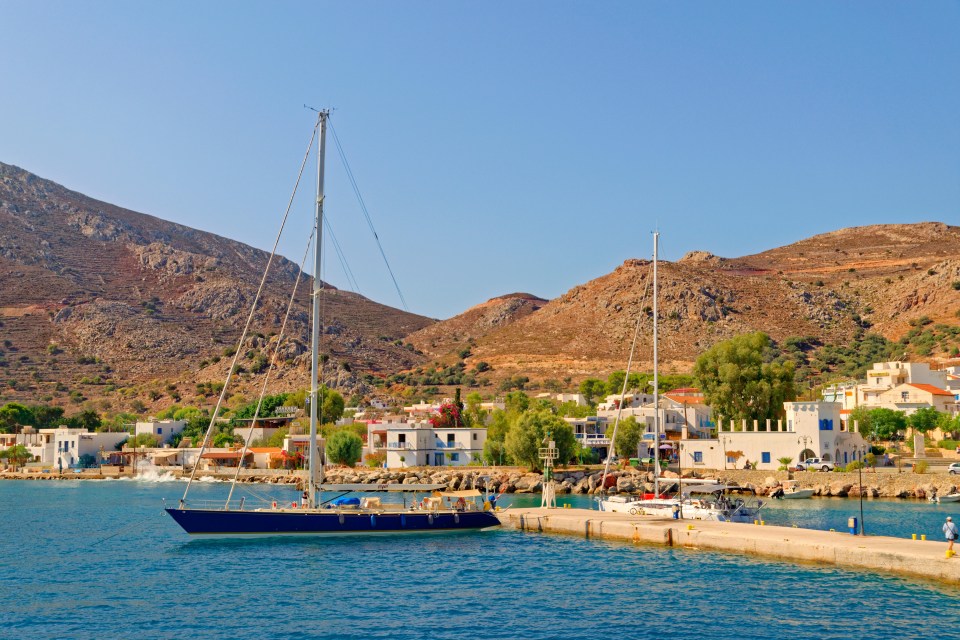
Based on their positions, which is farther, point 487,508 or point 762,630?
point 487,508

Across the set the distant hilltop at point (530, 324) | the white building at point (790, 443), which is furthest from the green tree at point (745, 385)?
the distant hilltop at point (530, 324)

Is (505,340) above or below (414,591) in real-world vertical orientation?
above

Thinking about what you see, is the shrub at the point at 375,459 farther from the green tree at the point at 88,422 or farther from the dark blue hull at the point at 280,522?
the green tree at the point at 88,422

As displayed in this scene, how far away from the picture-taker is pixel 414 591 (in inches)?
1120

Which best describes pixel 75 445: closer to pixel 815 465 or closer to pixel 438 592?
pixel 815 465

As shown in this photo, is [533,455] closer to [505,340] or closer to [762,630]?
[762,630]

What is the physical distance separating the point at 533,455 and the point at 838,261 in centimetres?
12225

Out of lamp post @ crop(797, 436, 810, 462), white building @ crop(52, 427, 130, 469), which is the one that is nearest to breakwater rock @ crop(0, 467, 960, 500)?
lamp post @ crop(797, 436, 810, 462)

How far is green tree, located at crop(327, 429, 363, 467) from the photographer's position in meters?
84.1

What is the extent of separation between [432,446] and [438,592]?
176 ft

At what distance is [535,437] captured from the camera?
71.2m

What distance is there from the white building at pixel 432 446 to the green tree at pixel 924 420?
35714 mm

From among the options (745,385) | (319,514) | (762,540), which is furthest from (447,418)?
(762,540)

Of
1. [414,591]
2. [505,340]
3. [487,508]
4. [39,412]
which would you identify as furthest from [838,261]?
[414,591]
